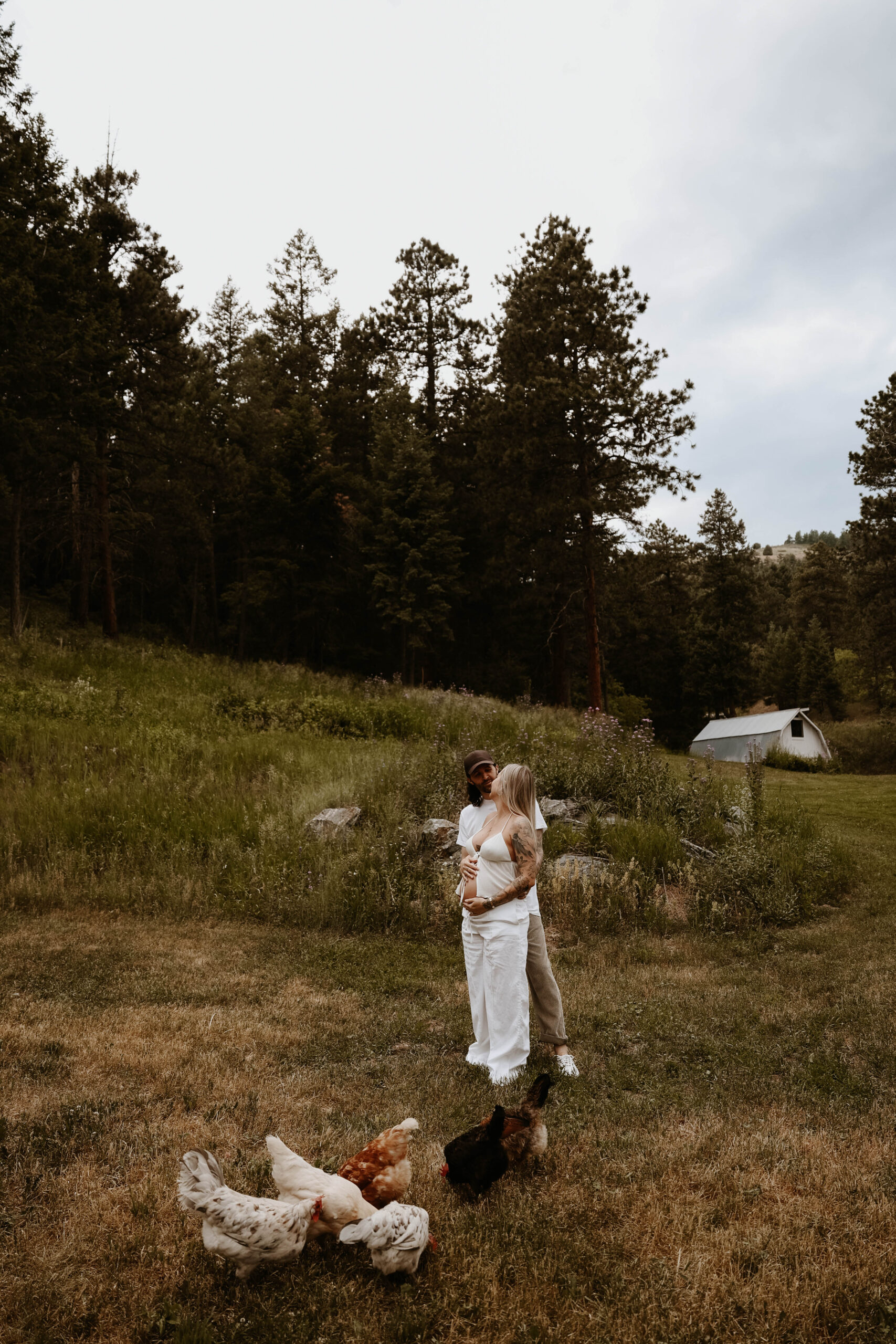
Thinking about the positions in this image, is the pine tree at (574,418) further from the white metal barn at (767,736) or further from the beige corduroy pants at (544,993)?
the beige corduroy pants at (544,993)

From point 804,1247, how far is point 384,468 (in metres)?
28.7

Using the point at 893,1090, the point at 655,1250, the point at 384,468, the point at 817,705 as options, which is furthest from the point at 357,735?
the point at 817,705

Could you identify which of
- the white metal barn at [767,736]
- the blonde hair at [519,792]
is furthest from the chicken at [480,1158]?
the white metal barn at [767,736]

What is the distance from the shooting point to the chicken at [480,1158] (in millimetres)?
3605

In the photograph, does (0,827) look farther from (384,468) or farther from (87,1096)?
(384,468)

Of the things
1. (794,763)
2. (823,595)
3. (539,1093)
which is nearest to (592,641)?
(794,763)

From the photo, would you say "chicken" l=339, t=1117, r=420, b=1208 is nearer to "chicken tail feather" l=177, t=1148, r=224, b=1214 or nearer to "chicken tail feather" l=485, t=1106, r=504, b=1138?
"chicken tail feather" l=485, t=1106, r=504, b=1138

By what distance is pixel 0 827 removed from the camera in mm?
10289

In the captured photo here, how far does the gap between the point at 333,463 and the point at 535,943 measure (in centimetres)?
3093

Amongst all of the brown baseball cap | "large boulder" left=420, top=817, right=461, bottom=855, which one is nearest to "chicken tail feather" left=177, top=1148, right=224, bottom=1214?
the brown baseball cap

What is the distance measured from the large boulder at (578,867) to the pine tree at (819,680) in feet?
170

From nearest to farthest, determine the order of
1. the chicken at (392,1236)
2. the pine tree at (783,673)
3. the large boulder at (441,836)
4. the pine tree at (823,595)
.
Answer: the chicken at (392,1236), the large boulder at (441,836), the pine tree at (783,673), the pine tree at (823,595)

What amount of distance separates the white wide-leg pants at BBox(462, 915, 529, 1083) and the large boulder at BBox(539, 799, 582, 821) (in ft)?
17.8

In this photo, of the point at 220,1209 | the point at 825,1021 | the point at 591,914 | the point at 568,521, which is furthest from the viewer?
the point at 568,521
